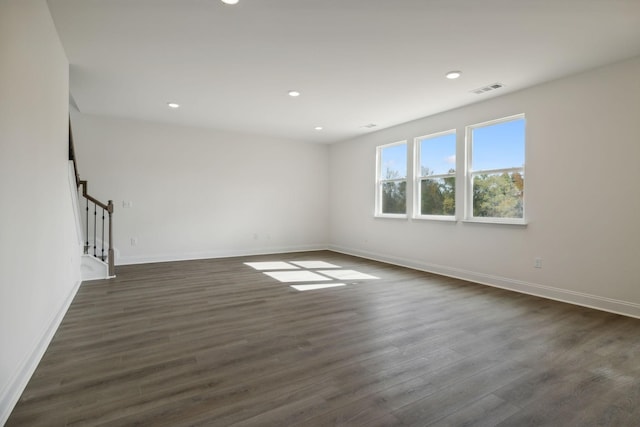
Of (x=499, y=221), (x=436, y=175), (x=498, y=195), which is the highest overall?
(x=436, y=175)

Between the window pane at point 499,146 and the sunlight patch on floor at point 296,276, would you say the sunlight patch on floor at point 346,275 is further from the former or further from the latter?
the window pane at point 499,146

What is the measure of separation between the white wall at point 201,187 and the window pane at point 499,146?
4051 mm

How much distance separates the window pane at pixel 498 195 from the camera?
443 centimetres

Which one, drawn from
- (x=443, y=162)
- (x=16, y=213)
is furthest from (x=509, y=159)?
(x=16, y=213)

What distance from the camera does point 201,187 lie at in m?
6.77

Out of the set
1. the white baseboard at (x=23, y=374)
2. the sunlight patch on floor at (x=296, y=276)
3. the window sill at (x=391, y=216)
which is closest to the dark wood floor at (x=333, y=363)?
the white baseboard at (x=23, y=374)

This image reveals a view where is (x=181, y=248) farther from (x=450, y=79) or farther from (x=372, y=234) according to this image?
(x=450, y=79)

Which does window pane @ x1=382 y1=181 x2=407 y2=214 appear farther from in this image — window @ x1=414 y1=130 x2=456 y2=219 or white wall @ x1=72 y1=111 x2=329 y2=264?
white wall @ x1=72 y1=111 x2=329 y2=264

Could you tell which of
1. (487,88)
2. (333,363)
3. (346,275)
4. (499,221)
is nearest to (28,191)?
(333,363)

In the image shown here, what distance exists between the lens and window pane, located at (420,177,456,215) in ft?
17.5

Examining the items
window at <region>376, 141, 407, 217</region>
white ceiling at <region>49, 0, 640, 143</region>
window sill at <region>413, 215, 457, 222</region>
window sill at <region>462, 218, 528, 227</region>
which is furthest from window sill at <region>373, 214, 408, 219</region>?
white ceiling at <region>49, 0, 640, 143</region>

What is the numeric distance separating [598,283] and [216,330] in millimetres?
4085

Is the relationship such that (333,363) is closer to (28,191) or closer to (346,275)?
(28,191)

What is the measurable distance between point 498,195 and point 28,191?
516cm
